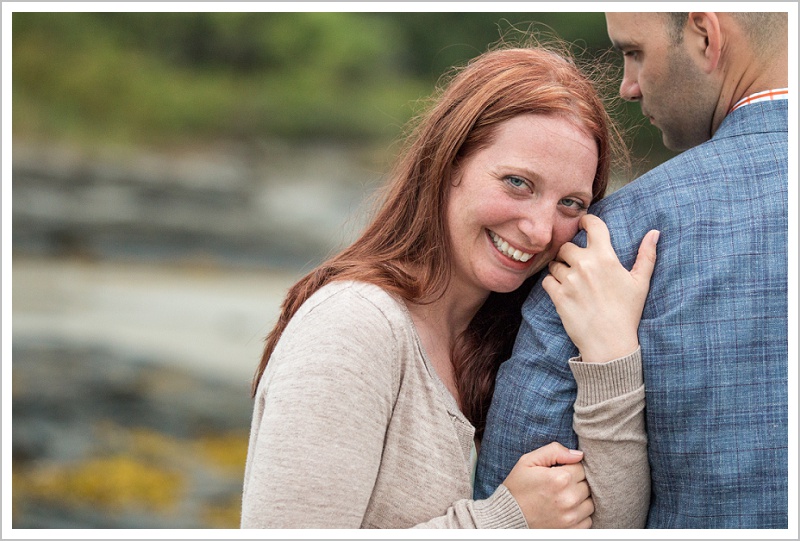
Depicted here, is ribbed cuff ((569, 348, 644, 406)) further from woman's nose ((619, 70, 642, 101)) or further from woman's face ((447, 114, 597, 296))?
woman's nose ((619, 70, 642, 101))

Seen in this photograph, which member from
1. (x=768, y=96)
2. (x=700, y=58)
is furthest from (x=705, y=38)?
(x=768, y=96)

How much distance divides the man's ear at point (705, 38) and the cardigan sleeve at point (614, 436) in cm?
59

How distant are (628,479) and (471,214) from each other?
581mm

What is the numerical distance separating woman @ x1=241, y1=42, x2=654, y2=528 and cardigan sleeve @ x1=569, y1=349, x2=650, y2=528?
2 centimetres

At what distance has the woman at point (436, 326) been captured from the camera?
58.9 inches

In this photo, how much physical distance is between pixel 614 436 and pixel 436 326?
0.44 meters

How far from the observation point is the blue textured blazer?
149 centimetres

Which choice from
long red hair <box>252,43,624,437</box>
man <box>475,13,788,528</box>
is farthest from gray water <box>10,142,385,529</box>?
man <box>475,13,788,528</box>

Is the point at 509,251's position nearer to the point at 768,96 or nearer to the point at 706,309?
the point at 706,309

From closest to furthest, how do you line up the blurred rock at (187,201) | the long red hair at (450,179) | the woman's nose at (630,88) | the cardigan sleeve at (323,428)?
the cardigan sleeve at (323,428) → the long red hair at (450,179) → the woman's nose at (630,88) → the blurred rock at (187,201)

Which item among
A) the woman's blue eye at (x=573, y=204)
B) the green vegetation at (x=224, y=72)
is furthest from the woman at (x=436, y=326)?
the green vegetation at (x=224, y=72)

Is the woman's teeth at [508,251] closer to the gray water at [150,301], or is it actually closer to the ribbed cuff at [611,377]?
the ribbed cuff at [611,377]

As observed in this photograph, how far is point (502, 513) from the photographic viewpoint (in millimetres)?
1608

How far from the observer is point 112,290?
7355mm
